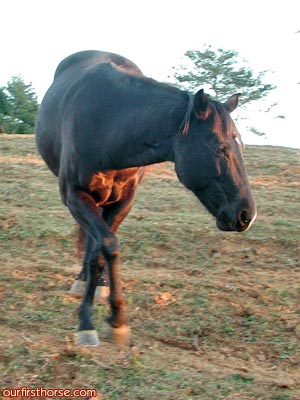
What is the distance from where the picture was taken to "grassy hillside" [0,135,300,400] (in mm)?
4395

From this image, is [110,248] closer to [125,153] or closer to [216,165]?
[125,153]

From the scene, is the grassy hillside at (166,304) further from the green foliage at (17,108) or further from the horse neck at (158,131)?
the green foliage at (17,108)

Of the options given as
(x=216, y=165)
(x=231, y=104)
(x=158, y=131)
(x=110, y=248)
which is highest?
(x=231, y=104)

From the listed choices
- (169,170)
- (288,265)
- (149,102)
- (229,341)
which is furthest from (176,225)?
(169,170)

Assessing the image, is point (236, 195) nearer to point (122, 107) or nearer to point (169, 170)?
point (122, 107)

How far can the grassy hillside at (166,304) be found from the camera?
14.4ft

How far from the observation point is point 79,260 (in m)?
6.61

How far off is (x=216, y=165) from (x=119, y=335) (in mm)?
1401

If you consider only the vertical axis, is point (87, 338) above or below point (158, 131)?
below

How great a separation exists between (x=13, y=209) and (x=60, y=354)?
3918mm

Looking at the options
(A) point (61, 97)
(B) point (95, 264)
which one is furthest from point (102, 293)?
(A) point (61, 97)

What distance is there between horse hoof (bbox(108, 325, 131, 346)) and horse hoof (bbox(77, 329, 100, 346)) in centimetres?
13

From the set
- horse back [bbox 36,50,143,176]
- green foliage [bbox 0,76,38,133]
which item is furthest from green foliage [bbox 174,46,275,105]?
horse back [bbox 36,50,143,176]

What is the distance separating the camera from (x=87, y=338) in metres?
4.75
